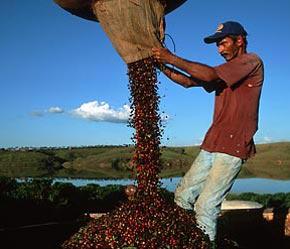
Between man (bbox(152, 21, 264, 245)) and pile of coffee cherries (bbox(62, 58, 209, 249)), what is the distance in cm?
22

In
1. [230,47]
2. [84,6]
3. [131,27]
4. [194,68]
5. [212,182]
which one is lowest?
[212,182]

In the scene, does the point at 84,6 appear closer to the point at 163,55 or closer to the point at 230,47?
the point at 163,55

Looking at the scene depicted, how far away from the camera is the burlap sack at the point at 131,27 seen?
4.97 m

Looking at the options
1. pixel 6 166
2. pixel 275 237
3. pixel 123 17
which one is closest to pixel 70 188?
pixel 275 237

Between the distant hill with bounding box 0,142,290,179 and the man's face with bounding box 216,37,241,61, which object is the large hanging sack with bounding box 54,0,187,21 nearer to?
the man's face with bounding box 216,37,241,61

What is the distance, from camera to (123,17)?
16.3 ft

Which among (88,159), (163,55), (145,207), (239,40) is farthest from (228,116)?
(88,159)

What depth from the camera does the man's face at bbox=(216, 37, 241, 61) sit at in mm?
5163

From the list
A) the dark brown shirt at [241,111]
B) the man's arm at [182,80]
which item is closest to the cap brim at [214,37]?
the dark brown shirt at [241,111]

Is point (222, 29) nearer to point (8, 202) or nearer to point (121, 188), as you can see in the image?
point (8, 202)

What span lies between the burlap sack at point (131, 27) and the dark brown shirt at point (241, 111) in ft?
2.75

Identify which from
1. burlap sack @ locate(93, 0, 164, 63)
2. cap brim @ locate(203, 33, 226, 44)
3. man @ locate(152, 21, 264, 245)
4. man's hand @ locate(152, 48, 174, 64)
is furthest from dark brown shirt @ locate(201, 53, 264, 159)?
burlap sack @ locate(93, 0, 164, 63)

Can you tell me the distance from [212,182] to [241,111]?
750 millimetres

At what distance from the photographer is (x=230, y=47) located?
5.17m
